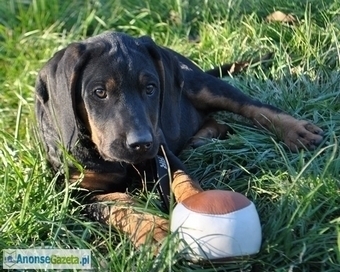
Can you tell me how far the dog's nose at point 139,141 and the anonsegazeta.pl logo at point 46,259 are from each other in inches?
21.8

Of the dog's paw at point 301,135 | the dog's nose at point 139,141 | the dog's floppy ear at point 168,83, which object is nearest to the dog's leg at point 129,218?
the dog's nose at point 139,141

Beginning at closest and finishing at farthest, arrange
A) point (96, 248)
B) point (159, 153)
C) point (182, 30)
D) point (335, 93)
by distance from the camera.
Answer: point (96, 248) → point (159, 153) → point (335, 93) → point (182, 30)

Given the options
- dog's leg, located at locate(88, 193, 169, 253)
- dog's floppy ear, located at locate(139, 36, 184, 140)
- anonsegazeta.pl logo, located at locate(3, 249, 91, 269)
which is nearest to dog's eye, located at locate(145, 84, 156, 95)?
dog's floppy ear, located at locate(139, 36, 184, 140)

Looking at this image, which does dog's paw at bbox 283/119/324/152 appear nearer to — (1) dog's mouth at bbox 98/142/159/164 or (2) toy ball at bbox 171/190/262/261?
(1) dog's mouth at bbox 98/142/159/164

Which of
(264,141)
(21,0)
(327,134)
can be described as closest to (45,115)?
(264,141)

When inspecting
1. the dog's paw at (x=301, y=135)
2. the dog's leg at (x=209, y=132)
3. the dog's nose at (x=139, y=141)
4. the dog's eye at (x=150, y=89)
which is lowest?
the dog's leg at (x=209, y=132)

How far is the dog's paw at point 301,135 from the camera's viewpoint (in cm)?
462

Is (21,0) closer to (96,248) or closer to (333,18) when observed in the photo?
(333,18)

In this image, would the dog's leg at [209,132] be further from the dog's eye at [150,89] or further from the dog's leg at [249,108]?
the dog's eye at [150,89]

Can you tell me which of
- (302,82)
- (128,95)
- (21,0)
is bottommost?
(21,0)

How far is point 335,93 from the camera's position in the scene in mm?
5141

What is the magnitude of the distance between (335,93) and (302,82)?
1.06ft

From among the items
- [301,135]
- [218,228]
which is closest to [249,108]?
[301,135]

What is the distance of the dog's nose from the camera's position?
12.8 feet
